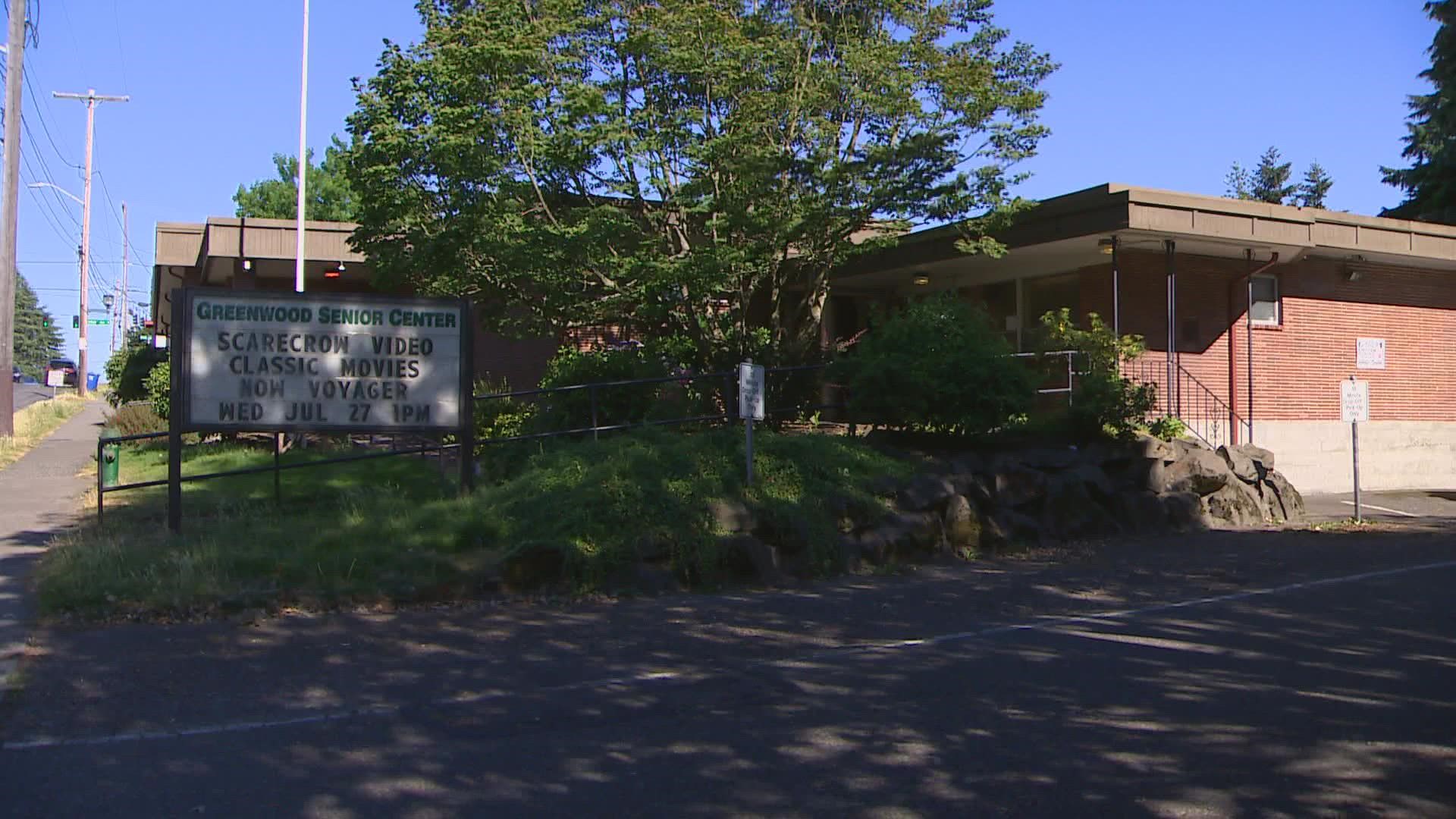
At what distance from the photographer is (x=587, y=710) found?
6.99 meters

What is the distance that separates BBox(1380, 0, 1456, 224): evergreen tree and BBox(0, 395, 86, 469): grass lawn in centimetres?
2942

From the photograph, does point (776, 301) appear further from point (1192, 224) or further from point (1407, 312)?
point (1407, 312)

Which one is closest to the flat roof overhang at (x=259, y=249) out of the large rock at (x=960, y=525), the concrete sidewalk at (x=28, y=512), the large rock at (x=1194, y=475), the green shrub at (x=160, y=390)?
the green shrub at (x=160, y=390)

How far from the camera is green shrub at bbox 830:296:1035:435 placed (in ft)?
46.9

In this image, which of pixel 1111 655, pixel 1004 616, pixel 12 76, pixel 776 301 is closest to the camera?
pixel 1111 655

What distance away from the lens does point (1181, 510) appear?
1553cm

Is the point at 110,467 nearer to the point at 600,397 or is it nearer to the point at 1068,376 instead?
the point at 600,397

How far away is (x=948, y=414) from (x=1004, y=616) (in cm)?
489

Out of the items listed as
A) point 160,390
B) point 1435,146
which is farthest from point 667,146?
point 1435,146

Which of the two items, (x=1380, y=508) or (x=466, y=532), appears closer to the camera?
(x=466, y=532)

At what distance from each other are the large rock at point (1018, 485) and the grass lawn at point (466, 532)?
140cm

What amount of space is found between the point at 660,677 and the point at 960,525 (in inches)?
252

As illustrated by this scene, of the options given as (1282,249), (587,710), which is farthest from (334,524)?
(1282,249)

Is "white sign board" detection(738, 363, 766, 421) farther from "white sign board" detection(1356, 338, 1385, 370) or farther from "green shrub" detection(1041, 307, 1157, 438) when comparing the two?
"white sign board" detection(1356, 338, 1385, 370)
